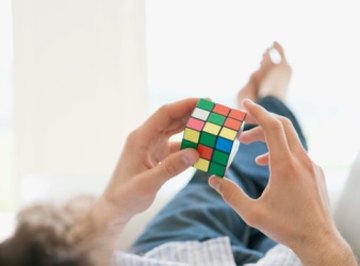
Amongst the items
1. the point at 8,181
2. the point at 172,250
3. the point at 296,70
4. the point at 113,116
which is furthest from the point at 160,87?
the point at 172,250

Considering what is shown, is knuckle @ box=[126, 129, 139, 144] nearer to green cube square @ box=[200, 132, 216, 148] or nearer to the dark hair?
green cube square @ box=[200, 132, 216, 148]

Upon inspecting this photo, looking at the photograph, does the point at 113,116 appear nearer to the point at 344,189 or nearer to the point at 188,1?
the point at 188,1

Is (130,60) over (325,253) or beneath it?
over

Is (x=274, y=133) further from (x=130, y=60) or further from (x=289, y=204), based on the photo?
(x=130, y=60)

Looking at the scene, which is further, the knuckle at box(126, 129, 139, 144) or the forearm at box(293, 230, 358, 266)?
the knuckle at box(126, 129, 139, 144)

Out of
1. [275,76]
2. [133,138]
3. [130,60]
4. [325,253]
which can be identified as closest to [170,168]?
[133,138]

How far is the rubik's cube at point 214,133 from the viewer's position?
72 centimetres

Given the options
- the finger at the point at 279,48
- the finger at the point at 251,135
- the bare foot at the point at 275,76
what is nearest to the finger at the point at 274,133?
the finger at the point at 251,135

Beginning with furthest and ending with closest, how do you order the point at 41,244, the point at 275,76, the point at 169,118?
the point at 275,76 → the point at 169,118 → the point at 41,244

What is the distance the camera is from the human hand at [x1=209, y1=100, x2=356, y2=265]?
0.73 m

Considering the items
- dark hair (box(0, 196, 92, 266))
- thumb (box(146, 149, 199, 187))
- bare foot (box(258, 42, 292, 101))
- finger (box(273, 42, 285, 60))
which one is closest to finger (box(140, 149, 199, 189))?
thumb (box(146, 149, 199, 187))

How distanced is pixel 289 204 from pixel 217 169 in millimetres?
102

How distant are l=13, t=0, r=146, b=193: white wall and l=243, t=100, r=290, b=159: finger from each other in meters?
0.93

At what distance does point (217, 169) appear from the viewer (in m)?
0.75
